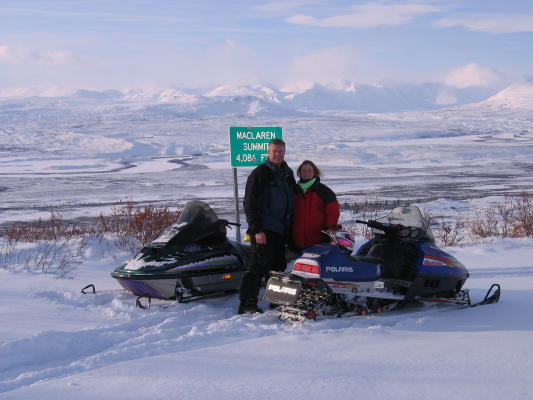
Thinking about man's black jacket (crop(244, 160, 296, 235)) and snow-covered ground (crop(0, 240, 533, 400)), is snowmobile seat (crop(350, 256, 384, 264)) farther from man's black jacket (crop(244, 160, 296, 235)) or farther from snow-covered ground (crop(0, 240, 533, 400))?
man's black jacket (crop(244, 160, 296, 235))

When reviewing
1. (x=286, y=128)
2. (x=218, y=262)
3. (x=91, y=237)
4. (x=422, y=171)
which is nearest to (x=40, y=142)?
(x=286, y=128)

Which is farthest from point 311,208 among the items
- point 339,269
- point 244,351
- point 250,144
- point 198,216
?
point 250,144

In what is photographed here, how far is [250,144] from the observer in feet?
26.8

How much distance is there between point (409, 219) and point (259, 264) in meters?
1.47

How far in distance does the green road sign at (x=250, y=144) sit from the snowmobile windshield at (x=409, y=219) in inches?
112

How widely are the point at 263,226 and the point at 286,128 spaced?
211ft

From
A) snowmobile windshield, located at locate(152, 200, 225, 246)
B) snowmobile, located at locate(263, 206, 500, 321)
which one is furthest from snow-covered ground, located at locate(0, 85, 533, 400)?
snowmobile windshield, located at locate(152, 200, 225, 246)

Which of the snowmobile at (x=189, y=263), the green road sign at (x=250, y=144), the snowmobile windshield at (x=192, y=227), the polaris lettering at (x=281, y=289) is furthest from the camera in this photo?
the green road sign at (x=250, y=144)

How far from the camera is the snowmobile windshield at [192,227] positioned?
19.3ft

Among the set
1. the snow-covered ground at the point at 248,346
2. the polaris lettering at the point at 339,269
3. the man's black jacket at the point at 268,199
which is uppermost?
the man's black jacket at the point at 268,199

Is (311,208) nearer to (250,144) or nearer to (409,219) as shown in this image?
(409,219)

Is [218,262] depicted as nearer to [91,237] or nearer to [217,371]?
[217,371]

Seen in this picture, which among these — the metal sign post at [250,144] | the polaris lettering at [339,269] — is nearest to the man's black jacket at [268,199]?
the polaris lettering at [339,269]

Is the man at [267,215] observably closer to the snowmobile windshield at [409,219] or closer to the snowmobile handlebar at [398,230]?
the snowmobile handlebar at [398,230]
